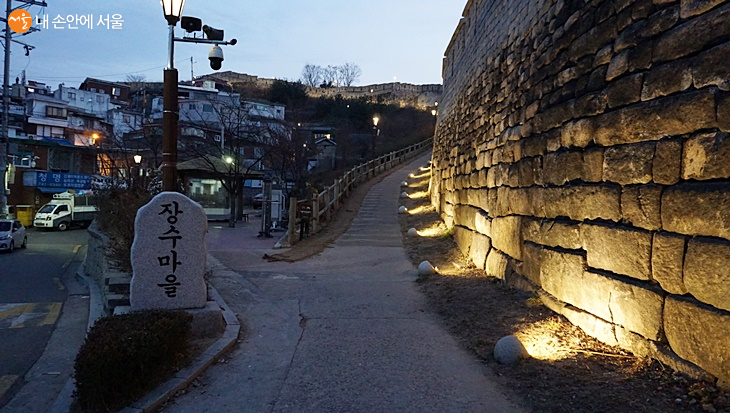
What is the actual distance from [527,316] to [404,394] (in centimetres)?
201

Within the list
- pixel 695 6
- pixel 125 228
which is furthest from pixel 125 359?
pixel 125 228

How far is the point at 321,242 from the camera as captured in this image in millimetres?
12797

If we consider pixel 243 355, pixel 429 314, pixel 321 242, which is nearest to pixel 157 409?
pixel 243 355

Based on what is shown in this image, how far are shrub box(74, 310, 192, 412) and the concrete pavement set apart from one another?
1.05 ft

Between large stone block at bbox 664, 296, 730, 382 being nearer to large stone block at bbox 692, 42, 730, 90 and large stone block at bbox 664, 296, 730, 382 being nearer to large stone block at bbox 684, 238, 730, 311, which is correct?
large stone block at bbox 684, 238, 730, 311

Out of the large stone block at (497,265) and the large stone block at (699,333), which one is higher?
the large stone block at (699,333)

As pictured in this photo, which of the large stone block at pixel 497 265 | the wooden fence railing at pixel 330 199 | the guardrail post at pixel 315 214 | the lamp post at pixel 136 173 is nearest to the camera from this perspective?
the large stone block at pixel 497 265

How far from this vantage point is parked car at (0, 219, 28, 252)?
18.6m

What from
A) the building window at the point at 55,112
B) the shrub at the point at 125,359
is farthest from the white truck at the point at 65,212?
the shrub at the point at 125,359

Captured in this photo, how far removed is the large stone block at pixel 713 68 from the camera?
2977 mm

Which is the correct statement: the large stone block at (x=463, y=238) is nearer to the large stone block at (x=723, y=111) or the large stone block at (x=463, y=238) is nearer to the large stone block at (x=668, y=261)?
the large stone block at (x=668, y=261)

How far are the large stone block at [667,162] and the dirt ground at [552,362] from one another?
1374 millimetres

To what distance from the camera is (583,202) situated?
177 inches

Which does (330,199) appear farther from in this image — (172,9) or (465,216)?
(172,9)
